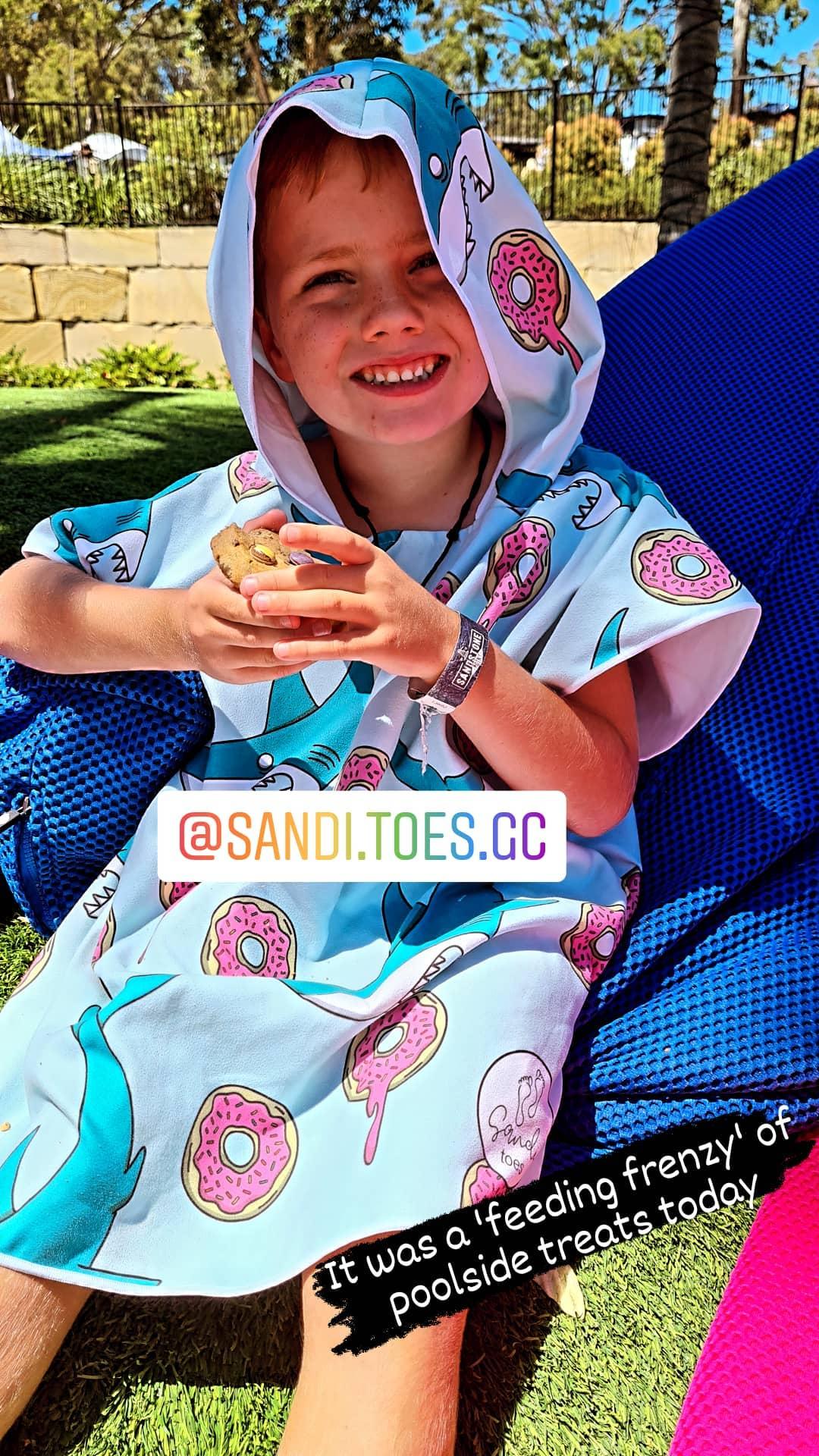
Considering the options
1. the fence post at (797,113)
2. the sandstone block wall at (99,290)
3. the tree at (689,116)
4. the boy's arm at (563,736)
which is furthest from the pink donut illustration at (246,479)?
the fence post at (797,113)

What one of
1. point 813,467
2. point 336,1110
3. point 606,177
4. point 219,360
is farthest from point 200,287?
point 336,1110

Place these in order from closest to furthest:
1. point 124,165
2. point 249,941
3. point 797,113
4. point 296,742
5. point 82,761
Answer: point 249,941, point 296,742, point 82,761, point 124,165, point 797,113

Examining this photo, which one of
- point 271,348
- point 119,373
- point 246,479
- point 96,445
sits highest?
point 271,348

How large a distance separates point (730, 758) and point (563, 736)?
0.53 m

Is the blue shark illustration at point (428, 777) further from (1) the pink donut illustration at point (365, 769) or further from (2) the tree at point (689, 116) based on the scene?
(2) the tree at point (689, 116)

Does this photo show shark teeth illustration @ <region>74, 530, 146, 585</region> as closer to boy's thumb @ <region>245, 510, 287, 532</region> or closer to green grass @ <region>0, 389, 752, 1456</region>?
boy's thumb @ <region>245, 510, 287, 532</region>

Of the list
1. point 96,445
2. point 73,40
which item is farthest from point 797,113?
point 73,40

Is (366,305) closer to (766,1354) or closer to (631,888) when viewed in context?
(631,888)

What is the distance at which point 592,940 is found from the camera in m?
1.47

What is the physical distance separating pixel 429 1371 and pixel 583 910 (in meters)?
0.55

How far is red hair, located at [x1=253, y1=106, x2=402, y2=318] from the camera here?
1.38 metres

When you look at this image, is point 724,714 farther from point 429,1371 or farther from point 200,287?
point 200,287

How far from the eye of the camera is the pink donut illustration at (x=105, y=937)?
1568mm

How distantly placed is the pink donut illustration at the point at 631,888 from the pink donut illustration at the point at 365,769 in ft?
1.25
